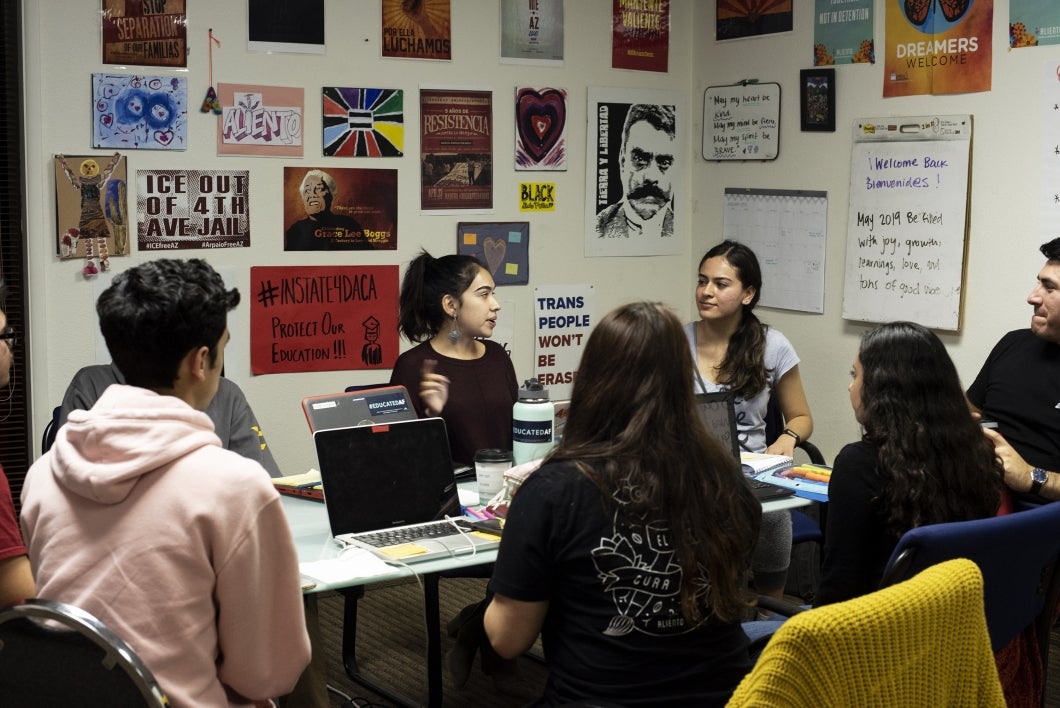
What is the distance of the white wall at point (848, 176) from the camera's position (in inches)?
149

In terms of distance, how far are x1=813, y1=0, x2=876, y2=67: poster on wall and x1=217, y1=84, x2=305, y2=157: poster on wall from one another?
1.88 meters

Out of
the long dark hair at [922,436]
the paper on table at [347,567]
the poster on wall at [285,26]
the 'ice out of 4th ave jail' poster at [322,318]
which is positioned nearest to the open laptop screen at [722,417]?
the long dark hair at [922,436]

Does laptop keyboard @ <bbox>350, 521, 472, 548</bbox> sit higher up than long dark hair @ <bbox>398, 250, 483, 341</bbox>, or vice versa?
long dark hair @ <bbox>398, 250, 483, 341</bbox>

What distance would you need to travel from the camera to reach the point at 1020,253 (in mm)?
3797

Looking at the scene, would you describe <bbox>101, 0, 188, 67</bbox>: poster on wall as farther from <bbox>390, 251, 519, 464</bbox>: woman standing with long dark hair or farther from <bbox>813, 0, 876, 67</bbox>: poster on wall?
<bbox>813, 0, 876, 67</bbox>: poster on wall

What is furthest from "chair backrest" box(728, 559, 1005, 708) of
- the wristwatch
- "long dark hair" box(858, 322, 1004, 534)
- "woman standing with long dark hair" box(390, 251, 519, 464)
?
"woman standing with long dark hair" box(390, 251, 519, 464)

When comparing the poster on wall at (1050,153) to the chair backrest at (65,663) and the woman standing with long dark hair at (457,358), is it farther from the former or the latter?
the chair backrest at (65,663)

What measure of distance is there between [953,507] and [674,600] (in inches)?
29.0

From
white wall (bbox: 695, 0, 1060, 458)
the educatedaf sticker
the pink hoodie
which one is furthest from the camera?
the educatedaf sticker

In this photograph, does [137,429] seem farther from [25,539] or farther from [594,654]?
[594,654]

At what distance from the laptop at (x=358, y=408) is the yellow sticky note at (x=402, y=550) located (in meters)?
0.37

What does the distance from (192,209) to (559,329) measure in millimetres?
1515

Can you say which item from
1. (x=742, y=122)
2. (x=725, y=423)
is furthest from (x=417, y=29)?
(x=725, y=423)

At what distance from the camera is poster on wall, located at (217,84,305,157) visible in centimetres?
394
